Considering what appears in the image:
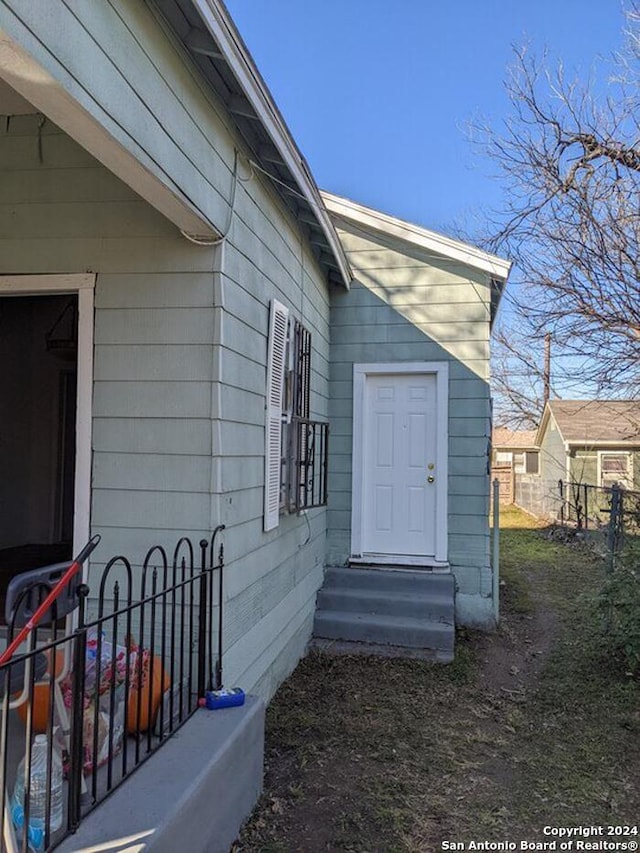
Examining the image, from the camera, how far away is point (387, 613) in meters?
5.01

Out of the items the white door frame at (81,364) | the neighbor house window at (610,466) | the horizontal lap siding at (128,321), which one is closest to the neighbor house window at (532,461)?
the neighbor house window at (610,466)

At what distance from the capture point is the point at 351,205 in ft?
18.6

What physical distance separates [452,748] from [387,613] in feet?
5.58

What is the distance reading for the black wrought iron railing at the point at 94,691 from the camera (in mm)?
1605

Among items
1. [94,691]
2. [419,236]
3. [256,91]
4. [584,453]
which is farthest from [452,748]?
[584,453]

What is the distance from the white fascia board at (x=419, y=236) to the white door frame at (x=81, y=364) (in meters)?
3.37

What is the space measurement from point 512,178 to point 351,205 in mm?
1526

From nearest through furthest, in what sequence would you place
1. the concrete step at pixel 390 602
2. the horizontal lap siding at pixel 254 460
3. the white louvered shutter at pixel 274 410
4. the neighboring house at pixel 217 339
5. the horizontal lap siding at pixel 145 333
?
the neighboring house at pixel 217 339
the horizontal lap siding at pixel 145 333
the horizontal lap siding at pixel 254 460
the white louvered shutter at pixel 274 410
the concrete step at pixel 390 602

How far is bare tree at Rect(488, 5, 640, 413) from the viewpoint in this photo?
5.18m

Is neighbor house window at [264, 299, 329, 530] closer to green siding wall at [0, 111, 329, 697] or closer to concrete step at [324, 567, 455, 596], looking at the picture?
green siding wall at [0, 111, 329, 697]

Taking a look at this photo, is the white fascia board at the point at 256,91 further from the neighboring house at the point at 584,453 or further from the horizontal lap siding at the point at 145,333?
the neighboring house at the point at 584,453

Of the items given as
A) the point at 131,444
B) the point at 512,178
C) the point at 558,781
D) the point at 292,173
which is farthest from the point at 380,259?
the point at 558,781

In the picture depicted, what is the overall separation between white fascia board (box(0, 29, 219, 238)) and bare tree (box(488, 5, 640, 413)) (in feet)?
13.1

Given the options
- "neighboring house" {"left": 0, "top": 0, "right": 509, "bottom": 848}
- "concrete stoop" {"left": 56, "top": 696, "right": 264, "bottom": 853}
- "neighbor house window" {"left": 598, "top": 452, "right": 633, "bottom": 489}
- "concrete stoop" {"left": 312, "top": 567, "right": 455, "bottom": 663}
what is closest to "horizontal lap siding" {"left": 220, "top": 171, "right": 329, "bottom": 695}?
"neighboring house" {"left": 0, "top": 0, "right": 509, "bottom": 848}
